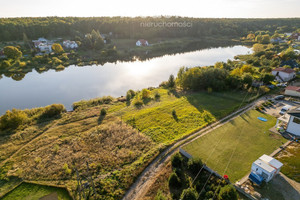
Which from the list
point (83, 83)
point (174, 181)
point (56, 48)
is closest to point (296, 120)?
point (174, 181)

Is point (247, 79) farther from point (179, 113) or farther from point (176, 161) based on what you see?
point (176, 161)

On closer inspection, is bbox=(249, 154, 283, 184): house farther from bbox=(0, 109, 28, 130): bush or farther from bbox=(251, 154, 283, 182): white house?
bbox=(0, 109, 28, 130): bush

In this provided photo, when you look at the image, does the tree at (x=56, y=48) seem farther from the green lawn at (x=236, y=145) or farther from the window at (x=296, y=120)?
the window at (x=296, y=120)

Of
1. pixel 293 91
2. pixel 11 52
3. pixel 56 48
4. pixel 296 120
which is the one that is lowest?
pixel 293 91

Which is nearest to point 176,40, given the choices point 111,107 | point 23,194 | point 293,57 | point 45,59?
point 293,57

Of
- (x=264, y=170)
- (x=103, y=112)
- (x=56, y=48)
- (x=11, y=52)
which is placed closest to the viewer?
(x=264, y=170)

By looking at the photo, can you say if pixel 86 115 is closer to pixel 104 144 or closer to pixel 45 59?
pixel 104 144
